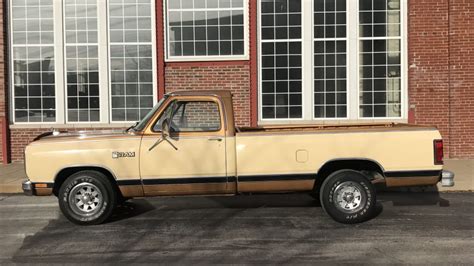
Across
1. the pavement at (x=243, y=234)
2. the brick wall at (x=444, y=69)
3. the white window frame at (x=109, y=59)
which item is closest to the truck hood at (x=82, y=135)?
the pavement at (x=243, y=234)

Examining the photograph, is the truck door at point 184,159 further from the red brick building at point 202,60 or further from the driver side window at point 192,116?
the red brick building at point 202,60

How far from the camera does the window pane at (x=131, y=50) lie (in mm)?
13859

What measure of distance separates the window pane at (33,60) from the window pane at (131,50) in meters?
1.57

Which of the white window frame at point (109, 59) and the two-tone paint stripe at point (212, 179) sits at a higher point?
the white window frame at point (109, 59)

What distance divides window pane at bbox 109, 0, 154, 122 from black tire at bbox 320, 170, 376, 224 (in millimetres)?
7508

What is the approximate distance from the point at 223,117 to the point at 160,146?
936 millimetres

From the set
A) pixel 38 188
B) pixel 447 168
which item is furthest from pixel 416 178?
pixel 38 188

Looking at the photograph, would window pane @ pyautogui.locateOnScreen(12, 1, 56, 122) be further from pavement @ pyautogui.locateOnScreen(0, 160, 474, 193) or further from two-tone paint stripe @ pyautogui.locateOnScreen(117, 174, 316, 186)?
two-tone paint stripe @ pyautogui.locateOnScreen(117, 174, 316, 186)

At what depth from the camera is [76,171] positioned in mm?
7555

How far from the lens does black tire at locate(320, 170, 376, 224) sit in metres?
7.44

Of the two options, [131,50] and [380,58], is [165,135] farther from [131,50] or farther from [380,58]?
[380,58]

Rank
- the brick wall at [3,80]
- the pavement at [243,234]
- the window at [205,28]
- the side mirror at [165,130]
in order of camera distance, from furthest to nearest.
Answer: the window at [205,28]
the brick wall at [3,80]
the side mirror at [165,130]
the pavement at [243,234]

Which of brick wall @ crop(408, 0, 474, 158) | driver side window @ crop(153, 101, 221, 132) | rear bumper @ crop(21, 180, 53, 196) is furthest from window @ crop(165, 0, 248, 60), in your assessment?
rear bumper @ crop(21, 180, 53, 196)

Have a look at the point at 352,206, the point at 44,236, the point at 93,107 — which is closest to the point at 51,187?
the point at 44,236
